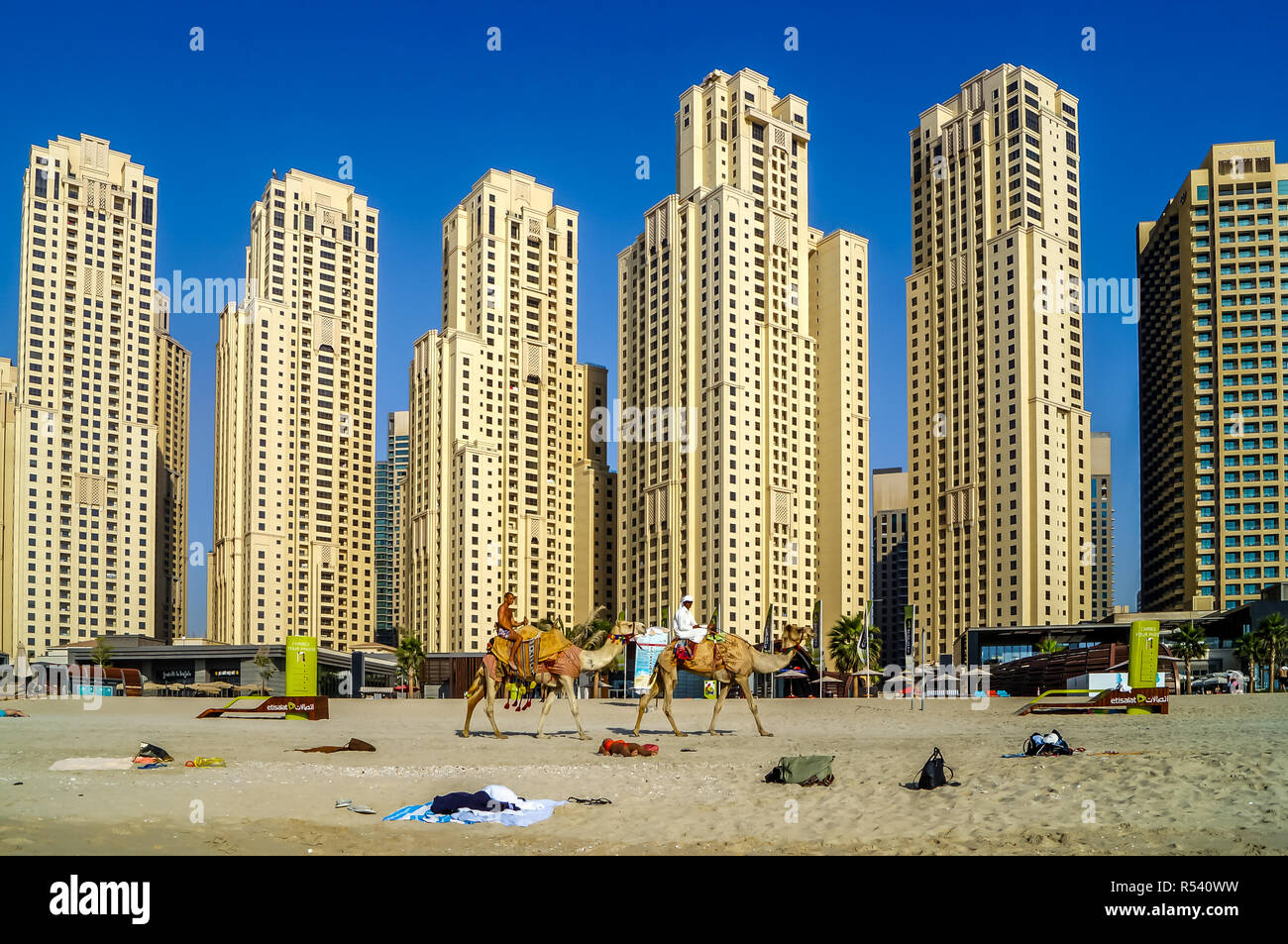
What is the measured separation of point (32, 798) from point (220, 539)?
552 feet

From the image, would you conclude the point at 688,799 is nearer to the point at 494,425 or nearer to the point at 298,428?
the point at 494,425

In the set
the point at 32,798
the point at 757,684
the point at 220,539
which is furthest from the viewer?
the point at 220,539

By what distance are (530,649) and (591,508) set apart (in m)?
145

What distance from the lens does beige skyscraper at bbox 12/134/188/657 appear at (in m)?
160

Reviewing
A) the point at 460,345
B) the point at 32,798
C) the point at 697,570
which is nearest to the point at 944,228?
the point at 697,570

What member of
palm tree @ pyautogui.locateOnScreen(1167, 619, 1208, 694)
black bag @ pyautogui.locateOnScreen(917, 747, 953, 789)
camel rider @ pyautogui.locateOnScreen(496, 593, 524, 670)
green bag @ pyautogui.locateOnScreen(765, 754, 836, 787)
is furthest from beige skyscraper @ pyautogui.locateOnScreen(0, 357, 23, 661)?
black bag @ pyautogui.locateOnScreen(917, 747, 953, 789)

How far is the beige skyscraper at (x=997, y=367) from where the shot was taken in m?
137

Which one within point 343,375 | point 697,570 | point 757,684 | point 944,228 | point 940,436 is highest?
point 944,228

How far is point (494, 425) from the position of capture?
167875 millimetres

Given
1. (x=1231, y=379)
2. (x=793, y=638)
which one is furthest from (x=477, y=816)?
(x=1231, y=379)

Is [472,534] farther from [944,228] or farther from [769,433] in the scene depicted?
[944,228]

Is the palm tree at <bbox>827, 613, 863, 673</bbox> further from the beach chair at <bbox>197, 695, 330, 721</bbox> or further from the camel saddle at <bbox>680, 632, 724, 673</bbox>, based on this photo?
the camel saddle at <bbox>680, 632, 724, 673</bbox>
